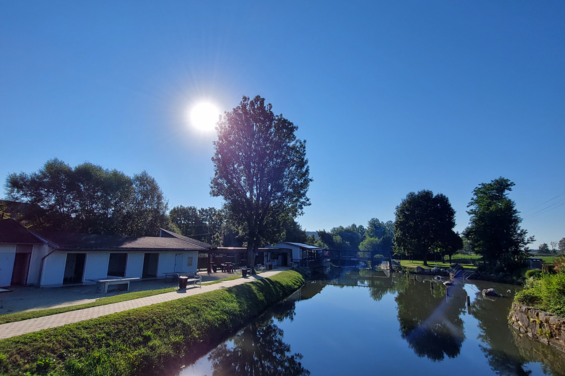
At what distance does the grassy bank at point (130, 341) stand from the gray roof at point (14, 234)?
32.2 feet

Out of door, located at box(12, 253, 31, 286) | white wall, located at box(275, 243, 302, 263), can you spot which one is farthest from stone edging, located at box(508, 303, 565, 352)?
white wall, located at box(275, 243, 302, 263)

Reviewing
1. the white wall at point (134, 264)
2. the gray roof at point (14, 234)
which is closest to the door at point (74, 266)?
the white wall at point (134, 264)

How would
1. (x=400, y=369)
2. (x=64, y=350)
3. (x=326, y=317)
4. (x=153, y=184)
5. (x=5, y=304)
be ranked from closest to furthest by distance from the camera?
(x=64, y=350) < (x=400, y=369) < (x=5, y=304) < (x=326, y=317) < (x=153, y=184)

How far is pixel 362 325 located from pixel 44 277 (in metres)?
18.6

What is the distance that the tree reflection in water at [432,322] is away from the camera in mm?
12841

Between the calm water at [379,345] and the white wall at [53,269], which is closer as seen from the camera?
the calm water at [379,345]

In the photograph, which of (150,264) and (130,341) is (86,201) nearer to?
(150,264)

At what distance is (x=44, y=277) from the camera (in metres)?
16.1

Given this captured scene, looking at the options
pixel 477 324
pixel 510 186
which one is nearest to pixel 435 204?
pixel 510 186

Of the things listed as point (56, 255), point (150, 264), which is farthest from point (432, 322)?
point (56, 255)

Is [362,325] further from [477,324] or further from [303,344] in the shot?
[477,324]

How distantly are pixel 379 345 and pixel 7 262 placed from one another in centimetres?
1975

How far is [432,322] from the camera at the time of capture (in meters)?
17.3

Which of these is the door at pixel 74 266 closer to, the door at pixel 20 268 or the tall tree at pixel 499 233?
the door at pixel 20 268
